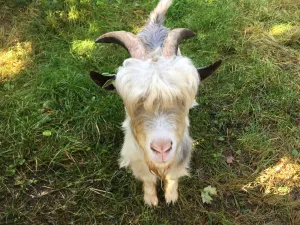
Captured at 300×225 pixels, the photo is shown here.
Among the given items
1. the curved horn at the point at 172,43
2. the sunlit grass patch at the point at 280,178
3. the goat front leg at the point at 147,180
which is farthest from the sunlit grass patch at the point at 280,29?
the goat front leg at the point at 147,180

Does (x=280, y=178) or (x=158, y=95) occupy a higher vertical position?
(x=158, y=95)

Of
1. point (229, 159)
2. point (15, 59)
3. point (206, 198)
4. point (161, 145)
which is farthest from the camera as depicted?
point (15, 59)

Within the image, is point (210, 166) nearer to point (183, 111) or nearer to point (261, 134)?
point (261, 134)

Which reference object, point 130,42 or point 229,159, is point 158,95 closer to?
point 130,42

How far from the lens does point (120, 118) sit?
454 cm

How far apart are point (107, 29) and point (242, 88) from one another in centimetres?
236

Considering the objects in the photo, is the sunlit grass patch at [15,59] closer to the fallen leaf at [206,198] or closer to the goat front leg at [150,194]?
the goat front leg at [150,194]

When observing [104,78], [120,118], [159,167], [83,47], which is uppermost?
[104,78]

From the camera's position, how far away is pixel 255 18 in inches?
250

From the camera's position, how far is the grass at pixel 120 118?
3896mm

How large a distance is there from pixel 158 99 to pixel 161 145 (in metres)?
0.34

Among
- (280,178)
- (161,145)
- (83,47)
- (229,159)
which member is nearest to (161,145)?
(161,145)

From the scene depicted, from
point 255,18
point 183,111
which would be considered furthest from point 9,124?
point 255,18

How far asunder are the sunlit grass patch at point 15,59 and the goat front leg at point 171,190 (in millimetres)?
2838
